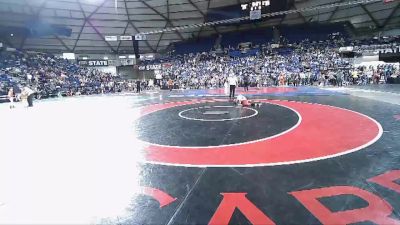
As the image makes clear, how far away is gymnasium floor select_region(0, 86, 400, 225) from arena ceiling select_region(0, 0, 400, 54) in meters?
26.5

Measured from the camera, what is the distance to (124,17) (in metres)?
35.9

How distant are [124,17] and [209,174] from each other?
3560 cm

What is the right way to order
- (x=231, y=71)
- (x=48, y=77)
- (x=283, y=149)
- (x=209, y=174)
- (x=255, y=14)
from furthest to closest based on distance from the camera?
1. (x=231, y=71)
2. (x=48, y=77)
3. (x=255, y=14)
4. (x=283, y=149)
5. (x=209, y=174)

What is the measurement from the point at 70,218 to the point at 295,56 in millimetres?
32524

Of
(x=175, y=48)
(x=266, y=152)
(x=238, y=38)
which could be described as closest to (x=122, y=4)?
(x=175, y=48)

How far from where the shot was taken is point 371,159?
15.1ft

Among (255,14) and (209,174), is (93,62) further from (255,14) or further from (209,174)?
(209,174)

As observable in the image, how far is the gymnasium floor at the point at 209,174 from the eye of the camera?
3.11 metres

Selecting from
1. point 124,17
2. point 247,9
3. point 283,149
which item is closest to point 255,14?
point 247,9

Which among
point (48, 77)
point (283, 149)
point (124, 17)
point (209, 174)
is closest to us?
point (209, 174)

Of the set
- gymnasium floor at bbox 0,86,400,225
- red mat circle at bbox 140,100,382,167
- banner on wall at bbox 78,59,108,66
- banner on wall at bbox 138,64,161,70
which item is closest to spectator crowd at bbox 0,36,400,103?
banner on wall at bbox 138,64,161,70

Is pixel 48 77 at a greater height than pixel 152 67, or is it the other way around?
pixel 152 67

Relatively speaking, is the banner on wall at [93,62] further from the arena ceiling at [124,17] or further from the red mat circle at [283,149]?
the red mat circle at [283,149]

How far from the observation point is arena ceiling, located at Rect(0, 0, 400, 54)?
31188 millimetres
